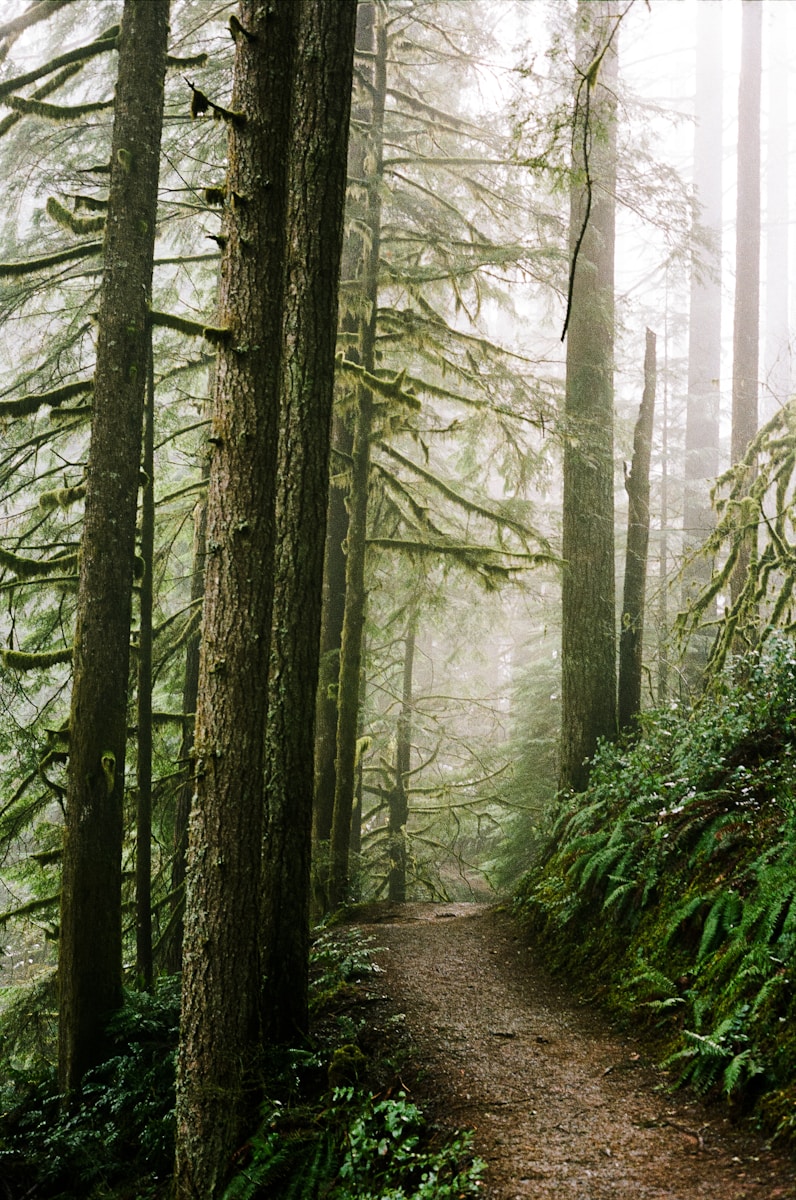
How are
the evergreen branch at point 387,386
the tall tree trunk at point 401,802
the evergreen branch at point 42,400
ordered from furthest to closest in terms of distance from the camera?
the tall tree trunk at point 401,802
the evergreen branch at point 387,386
the evergreen branch at point 42,400

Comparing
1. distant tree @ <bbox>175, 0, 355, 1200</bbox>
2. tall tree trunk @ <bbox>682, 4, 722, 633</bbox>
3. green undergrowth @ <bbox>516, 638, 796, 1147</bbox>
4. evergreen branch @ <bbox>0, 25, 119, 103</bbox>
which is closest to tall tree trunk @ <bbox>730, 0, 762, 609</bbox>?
tall tree trunk @ <bbox>682, 4, 722, 633</bbox>

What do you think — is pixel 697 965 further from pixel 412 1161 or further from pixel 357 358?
pixel 357 358

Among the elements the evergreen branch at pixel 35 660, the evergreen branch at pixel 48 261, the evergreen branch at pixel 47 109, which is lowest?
the evergreen branch at pixel 35 660

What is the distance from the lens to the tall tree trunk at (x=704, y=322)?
13.2 m

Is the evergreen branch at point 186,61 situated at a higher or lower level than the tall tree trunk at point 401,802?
higher

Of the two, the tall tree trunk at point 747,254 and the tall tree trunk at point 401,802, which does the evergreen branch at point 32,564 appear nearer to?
the tall tree trunk at point 401,802

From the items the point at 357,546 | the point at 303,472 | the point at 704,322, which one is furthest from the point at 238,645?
the point at 704,322

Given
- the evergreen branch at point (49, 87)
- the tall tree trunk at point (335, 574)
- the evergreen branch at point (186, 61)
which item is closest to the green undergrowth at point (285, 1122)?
the tall tree trunk at point (335, 574)

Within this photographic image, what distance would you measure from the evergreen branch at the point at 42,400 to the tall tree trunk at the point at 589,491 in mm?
4926

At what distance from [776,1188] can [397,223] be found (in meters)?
10.3

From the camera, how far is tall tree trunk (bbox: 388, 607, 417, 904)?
1295 centimetres

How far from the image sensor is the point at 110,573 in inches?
253

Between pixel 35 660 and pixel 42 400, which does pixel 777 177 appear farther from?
pixel 35 660

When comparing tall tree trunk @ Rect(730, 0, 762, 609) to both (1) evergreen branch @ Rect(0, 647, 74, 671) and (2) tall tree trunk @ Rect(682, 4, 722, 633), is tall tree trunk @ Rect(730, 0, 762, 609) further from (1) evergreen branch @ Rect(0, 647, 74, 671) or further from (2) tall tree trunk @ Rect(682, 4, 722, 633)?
(1) evergreen branch @ Rect(0, 647, 74, 671)
